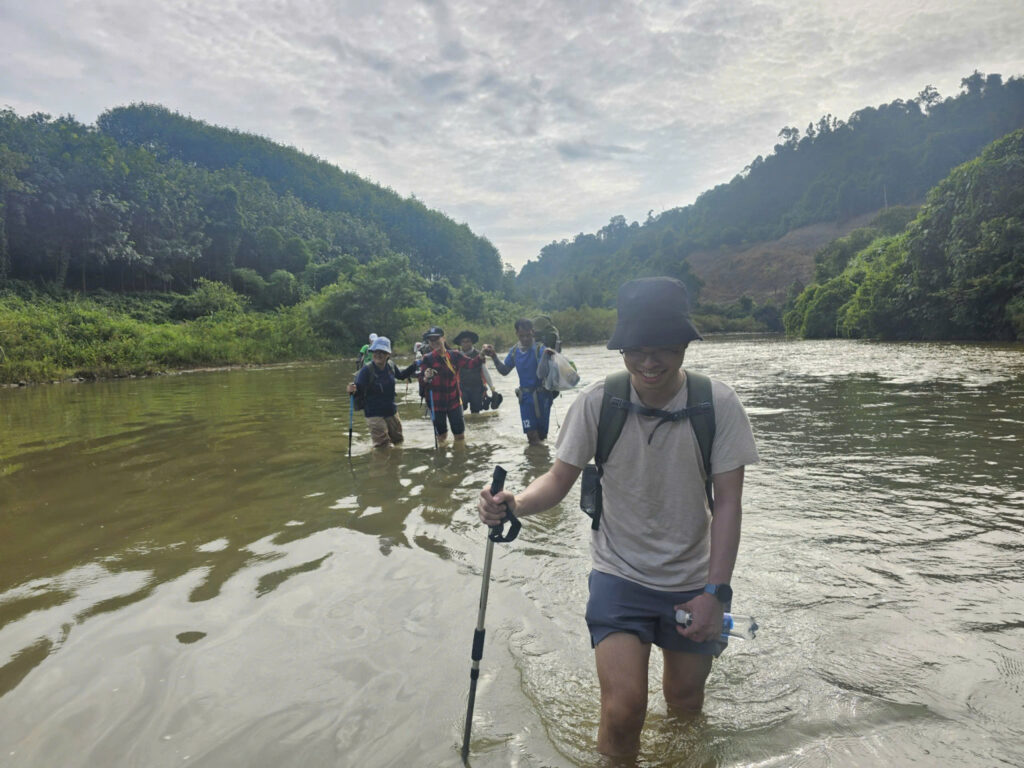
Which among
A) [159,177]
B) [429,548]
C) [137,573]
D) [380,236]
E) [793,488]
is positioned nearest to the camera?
[137,573]

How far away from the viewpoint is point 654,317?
2.37 meters

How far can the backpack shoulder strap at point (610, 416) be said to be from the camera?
2.53 metres

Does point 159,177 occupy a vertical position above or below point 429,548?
above

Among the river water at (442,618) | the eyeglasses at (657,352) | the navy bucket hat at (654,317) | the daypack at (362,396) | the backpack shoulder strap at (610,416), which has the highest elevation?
the navy bucket hat at (654,317)

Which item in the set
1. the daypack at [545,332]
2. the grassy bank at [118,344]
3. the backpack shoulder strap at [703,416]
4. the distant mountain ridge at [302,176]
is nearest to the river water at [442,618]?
the backpack shoulder strap at [703,416]

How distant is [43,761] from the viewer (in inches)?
110

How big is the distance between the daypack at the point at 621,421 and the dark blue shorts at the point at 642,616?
1.05 feet

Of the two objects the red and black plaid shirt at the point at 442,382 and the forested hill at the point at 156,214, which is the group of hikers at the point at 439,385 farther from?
the forested hill at the point at 156,214

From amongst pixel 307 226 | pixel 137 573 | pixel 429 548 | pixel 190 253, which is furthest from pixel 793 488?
pixel 307 226

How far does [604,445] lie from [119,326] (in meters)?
40.7

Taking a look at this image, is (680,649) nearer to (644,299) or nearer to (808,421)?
(644,299)

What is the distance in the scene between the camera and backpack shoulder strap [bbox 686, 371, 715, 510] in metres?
2.43

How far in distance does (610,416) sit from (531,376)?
Result: 23.7 ft

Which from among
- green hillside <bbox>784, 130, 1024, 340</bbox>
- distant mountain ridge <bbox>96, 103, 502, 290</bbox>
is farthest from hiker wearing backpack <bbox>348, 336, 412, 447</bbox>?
distant mountain ridge <bbox>96, 103, 502, 290</bbox>
